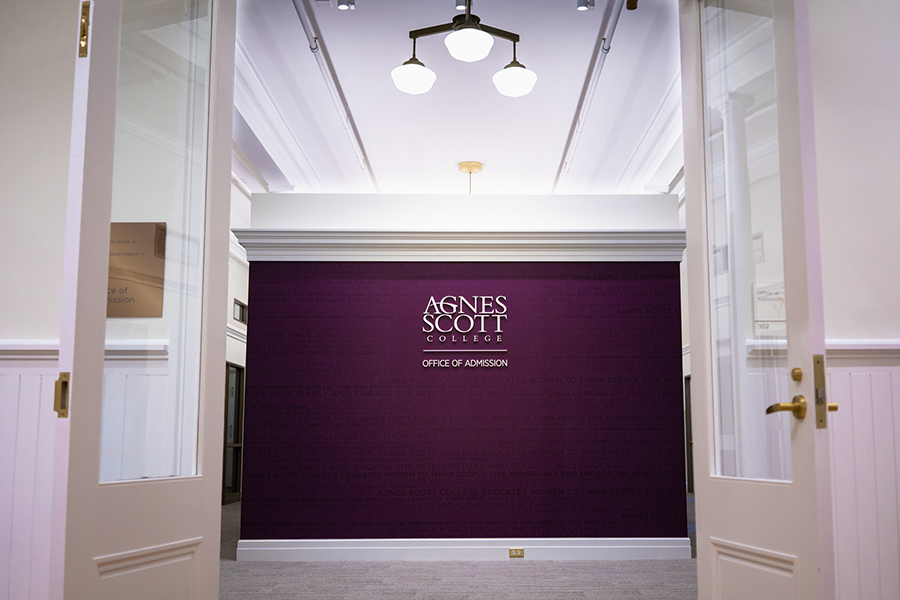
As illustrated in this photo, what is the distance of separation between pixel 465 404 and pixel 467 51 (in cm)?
267

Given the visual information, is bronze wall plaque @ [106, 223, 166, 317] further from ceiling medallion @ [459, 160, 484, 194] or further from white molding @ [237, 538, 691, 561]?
ceiling medallion @ [459, 160, 484, 194]

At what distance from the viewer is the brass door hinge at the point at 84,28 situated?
2.05 meters

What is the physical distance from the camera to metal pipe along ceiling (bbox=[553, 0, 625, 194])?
175 inches

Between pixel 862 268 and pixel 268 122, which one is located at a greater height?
pixel 268 122

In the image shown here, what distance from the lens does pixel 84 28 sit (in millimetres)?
2057

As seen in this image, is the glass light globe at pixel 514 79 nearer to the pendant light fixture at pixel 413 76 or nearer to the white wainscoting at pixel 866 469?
the pendant light fixture at pixel 413 76

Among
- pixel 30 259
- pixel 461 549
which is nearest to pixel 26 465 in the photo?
pixel 30 259

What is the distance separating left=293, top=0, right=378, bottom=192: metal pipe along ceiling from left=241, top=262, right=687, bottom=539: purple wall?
130cm

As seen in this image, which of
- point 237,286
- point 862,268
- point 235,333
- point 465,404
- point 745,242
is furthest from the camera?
point 237,286

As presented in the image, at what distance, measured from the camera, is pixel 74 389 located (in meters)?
1.94

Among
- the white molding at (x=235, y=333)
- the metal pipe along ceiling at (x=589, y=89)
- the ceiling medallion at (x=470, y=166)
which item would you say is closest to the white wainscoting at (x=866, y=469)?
the metal pipe along ceiling at (x=589, y=89)

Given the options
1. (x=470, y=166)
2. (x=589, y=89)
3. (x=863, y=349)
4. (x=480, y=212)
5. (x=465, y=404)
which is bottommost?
(x=465, y=404)

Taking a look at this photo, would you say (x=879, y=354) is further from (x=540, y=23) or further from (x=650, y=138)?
(x=650, y=138)

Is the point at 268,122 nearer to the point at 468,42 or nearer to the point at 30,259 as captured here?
the point at 468,42
